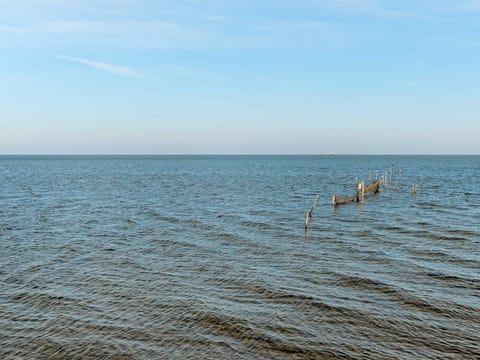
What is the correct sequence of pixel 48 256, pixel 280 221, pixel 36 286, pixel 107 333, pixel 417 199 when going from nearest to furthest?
pixel 107 333 → pixel 36 286 → pixel 48 256 → pixel 280 221 → pixel 417 199

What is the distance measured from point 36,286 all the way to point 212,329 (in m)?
8.39

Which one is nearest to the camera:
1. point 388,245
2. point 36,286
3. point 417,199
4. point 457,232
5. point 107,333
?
point 107,333

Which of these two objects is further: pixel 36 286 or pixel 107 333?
pixel 36 286

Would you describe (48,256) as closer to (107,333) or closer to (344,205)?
(107,333)

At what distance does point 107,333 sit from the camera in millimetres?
12547

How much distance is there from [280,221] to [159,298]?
1827 centimetres

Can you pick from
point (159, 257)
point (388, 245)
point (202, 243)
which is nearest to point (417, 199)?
point (388, 245)

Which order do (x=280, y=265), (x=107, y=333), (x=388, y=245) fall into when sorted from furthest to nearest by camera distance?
(x=388, y=245) → (x=280, y=265) → (x=107, y=333)

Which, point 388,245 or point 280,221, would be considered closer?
point 388,245

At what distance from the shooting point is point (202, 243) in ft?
79.8

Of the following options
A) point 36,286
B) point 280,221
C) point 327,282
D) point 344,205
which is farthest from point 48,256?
point 344,205

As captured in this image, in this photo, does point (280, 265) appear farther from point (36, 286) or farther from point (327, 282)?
point (36, 286)

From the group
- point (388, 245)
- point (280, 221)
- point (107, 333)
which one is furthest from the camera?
point (280, 221)

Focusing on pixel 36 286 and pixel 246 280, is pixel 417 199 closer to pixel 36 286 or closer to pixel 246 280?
pixel 246 280
